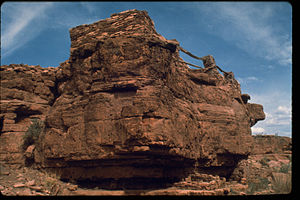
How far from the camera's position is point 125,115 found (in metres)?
6.82

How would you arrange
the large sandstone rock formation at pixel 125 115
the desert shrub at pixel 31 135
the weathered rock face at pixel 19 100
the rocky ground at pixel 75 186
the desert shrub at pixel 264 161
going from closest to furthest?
the rocky ground at pixel 75 186 < the large sandstone rock formation at pixel 125 115 < the desert shrub at pixel 31 135 < the weathered rock face at pixel 19 100 < the desert shrub at pixel 264 161

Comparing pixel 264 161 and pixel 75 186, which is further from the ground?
pixel 75 186

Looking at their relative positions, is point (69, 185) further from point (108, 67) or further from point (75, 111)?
point (108, 67)

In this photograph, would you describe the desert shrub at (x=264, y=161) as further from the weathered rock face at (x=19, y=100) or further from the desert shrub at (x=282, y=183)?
the weathered rock face at (x=19, y=100)

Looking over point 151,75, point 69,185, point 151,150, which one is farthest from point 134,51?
point 69,185

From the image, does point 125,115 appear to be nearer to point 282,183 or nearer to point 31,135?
point 282,183

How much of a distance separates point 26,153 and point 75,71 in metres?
3.78

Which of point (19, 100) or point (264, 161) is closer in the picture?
point (19, 100)

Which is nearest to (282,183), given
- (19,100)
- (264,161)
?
(264,161)

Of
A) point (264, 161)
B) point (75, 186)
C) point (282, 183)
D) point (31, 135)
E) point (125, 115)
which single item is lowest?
point (264, 161)

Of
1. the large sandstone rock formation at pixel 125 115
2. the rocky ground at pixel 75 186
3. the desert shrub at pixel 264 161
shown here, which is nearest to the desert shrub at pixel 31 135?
the large sandstone rock formation at pixel 125 115

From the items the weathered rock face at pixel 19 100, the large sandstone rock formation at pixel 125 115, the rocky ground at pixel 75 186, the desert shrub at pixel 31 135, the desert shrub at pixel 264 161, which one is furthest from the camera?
the desert shrub at pixel 264 161

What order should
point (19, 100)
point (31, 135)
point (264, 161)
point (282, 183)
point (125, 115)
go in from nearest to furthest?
point (125, 115), point (282, 183), point (31, 135), point (19, 100), point (264, 161)

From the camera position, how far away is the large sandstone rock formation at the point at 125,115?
6.84 m
